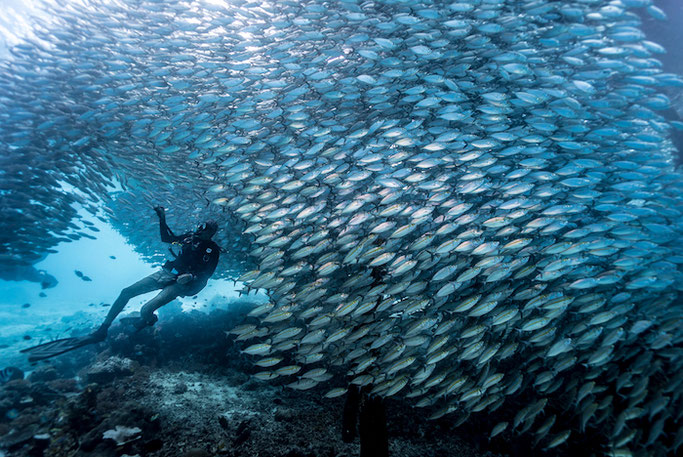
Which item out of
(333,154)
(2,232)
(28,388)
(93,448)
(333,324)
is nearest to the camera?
(93,448)

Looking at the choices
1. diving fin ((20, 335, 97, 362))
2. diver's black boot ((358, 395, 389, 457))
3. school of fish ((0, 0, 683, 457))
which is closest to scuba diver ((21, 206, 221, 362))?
diving fin ((20, 335, 97, 362))

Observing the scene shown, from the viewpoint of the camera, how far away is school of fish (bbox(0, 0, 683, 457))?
5.68 meters

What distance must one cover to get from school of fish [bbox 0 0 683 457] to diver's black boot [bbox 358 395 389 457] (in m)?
0.37

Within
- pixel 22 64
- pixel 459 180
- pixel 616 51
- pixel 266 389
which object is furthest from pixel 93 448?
pixel 616 51

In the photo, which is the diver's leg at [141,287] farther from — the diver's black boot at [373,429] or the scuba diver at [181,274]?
the diver's black boot at [373,429]

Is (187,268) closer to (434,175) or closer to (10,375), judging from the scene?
(434,175)

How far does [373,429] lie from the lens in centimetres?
532

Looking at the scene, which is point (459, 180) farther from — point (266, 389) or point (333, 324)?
point (266, 389)

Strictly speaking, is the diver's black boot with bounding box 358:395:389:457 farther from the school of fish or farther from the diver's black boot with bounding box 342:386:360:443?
the diver's black boot with bounding box 342:386:360:443

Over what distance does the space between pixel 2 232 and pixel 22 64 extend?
243 inches

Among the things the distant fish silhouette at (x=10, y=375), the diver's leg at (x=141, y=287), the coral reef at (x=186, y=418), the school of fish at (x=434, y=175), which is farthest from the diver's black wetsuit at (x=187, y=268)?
the distant fish silhouette at (x=10, y=375)

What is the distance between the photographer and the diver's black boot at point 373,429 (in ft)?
17.2

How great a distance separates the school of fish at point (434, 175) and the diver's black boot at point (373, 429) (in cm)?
37

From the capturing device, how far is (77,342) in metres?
8.80
